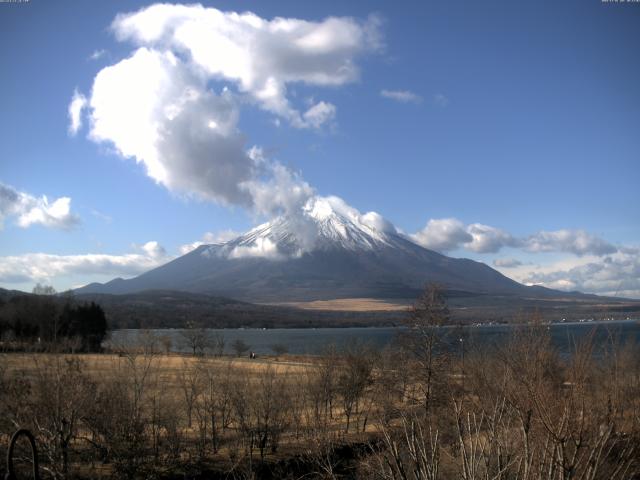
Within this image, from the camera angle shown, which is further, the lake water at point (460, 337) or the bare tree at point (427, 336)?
the bare tree at point (427, 336)

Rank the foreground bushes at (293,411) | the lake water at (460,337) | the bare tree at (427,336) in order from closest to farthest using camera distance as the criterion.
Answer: the foreground bushes at (293,411) → the lake water at (460,337) → the bare tree at (427,336)

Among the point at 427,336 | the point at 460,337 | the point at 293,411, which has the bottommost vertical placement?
the point at 293,411

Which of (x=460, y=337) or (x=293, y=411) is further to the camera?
(x=460, y=337)

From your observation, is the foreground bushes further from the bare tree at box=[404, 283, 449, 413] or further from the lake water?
the lake water

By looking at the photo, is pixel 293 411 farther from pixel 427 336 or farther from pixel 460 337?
pixel 460 337

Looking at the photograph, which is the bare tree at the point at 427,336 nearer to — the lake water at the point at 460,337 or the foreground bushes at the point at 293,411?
the foreground bushes at the point at 293,411

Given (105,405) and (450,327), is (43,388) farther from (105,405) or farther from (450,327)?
(450,327)

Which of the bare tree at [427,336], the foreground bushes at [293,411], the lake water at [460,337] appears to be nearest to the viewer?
the foreground bushes at [293,411]

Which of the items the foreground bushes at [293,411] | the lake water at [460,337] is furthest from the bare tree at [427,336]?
the lake water at [460,337]

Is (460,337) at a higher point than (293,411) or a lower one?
higher

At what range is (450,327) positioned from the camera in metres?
32.5

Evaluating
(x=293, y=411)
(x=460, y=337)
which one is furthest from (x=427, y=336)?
(x=293, y=411)

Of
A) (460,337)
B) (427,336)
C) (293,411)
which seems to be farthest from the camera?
(460,337)

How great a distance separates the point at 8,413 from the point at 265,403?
11.6 metres
